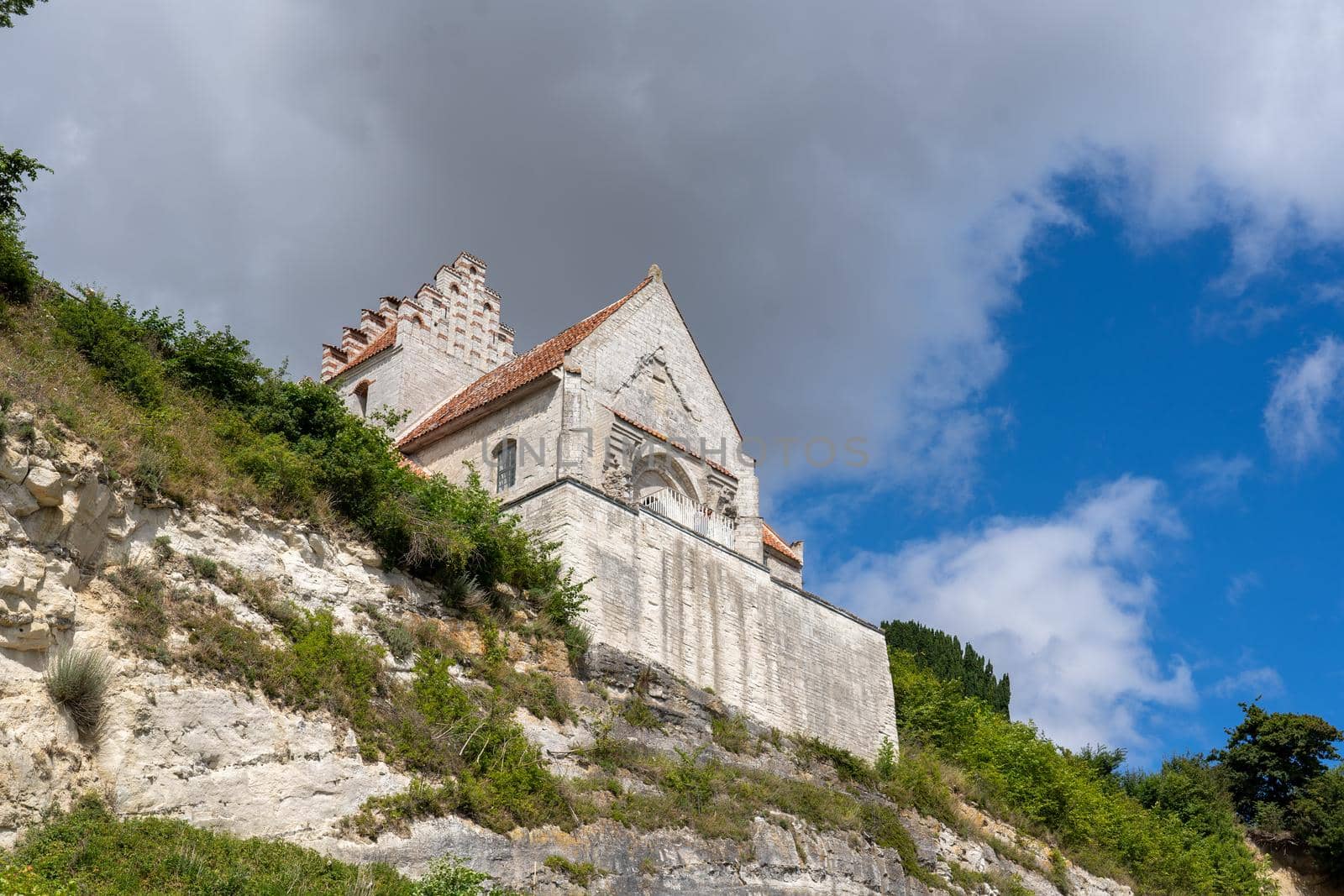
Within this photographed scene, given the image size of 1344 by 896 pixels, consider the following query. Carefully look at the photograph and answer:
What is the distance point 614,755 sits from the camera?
23453 millimetres

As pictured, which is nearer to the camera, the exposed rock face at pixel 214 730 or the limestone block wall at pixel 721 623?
the exposed rock face at pixel 214 730

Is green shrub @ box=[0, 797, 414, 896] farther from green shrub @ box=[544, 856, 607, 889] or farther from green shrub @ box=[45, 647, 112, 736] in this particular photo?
green shrub @ box=[544, 856, 607, 889]

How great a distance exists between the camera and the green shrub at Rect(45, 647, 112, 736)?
1631 cm

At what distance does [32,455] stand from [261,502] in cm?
422

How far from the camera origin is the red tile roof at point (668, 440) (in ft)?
99.6

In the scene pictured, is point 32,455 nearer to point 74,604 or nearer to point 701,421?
point 74,604

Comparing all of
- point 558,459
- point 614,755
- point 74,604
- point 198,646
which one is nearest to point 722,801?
point 614,755

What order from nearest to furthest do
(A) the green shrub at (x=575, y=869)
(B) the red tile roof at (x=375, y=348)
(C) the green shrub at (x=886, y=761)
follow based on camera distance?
(A) the green shrub at (x=575, y=869) → (C) the green shrub at (x=886, y=761) → (B) the red tile roof at (x=375, y=348)

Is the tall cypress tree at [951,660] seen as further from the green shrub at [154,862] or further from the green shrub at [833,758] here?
the green shrub at [154,862]

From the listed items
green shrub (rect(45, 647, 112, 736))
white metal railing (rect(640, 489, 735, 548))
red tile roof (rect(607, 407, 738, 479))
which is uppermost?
red tile roof (rect(607, 407, 738, 479))

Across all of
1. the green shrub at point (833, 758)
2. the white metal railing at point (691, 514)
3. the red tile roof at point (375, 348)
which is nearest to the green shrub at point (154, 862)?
the green shrub at point (833, 758)

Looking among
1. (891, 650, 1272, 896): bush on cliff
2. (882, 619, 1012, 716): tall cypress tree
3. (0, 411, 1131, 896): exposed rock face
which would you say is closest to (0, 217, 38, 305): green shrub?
(0, 411, 1131, 896): exposed rock face

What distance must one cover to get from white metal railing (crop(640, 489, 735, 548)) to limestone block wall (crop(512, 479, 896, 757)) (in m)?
1.05

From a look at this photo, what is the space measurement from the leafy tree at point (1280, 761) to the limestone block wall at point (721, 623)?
20777 millimetres
